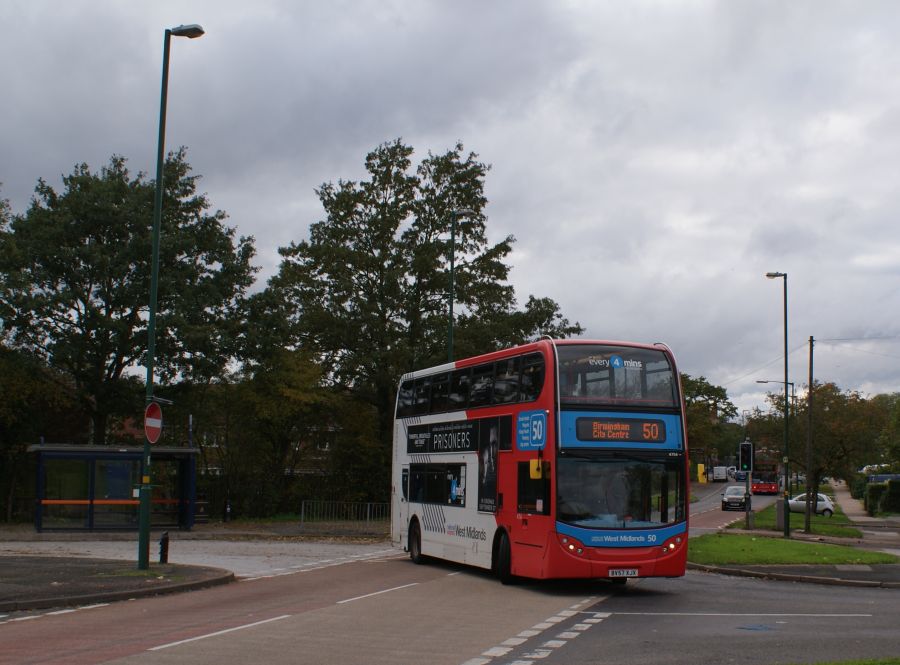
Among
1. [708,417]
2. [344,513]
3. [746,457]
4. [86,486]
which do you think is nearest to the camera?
[86,486]

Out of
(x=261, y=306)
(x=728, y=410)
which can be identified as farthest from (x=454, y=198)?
(x=728, y=410)

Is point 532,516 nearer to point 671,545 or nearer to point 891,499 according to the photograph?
point 671,545

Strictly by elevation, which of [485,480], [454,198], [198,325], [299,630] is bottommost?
[299,630]

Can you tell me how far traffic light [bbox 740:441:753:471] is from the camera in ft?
116

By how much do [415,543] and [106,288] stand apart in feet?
61.9

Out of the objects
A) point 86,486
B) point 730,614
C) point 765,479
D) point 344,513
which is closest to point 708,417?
point 765,479

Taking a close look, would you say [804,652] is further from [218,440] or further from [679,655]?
[218,440]

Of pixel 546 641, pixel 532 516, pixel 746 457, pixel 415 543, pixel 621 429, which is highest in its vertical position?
pixel 621 429

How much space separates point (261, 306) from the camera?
4062 cm

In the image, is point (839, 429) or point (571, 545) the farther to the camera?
point (839, 429)

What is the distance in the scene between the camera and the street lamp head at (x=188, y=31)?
20109 mm

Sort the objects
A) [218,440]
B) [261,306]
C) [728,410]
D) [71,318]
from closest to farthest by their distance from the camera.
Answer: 1. [71,318]
2. [261,306]
3. [218,440]
4. [728,410]

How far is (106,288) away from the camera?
37281 millimetres

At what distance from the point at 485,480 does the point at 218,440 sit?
2758cm
